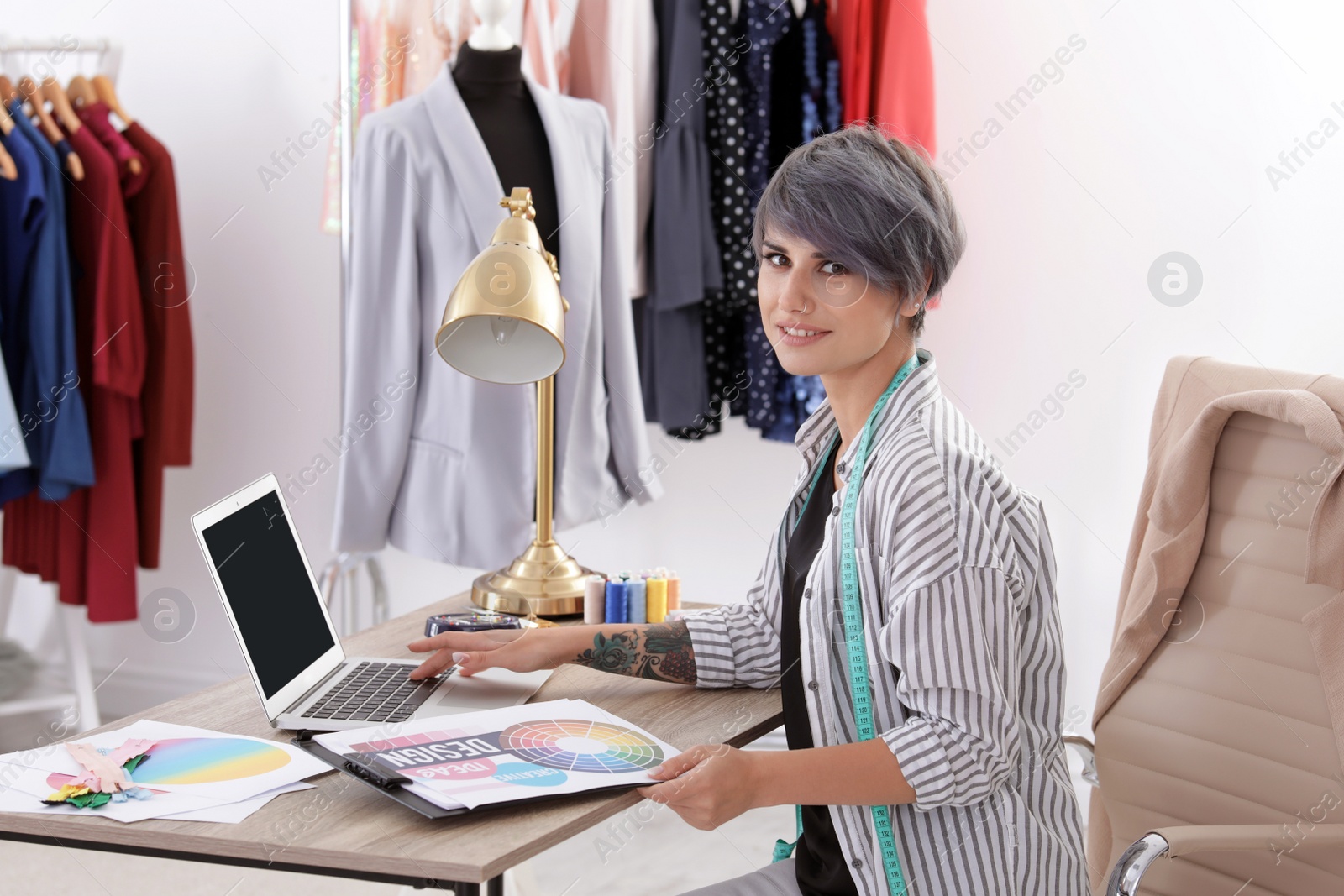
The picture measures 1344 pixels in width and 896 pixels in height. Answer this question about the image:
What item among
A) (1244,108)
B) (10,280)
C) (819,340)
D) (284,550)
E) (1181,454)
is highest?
(1244,108)

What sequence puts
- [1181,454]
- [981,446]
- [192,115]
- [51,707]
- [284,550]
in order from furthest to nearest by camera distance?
[192,115] < [51,707] < [1181,454] < [284,550] < [981,446]

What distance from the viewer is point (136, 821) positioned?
0.99m

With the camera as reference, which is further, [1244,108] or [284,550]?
[1244,108]

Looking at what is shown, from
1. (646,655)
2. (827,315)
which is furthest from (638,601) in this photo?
(827,315)

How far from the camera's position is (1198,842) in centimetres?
122

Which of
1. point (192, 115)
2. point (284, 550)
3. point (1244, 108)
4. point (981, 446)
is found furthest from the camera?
point (192, 115)

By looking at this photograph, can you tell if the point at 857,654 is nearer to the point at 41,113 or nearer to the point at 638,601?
the point at 638,601

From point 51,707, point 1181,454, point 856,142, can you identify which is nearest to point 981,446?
point 856,142

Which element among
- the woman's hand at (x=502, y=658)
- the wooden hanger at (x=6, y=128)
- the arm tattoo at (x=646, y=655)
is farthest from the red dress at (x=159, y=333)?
the arm tattoo at (x=646, y=655)

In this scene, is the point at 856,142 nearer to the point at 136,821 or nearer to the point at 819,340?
the point at 819,340

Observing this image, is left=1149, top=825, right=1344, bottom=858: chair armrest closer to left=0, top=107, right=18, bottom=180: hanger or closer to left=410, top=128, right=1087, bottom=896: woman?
left=410, top=128, right=1087, bottom=896: woman

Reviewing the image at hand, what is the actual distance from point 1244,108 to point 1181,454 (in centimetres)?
142

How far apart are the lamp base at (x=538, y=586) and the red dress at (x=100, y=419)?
1.37 meters

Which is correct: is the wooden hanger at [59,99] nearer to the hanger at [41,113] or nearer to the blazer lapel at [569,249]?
the hanger at [41,113]
